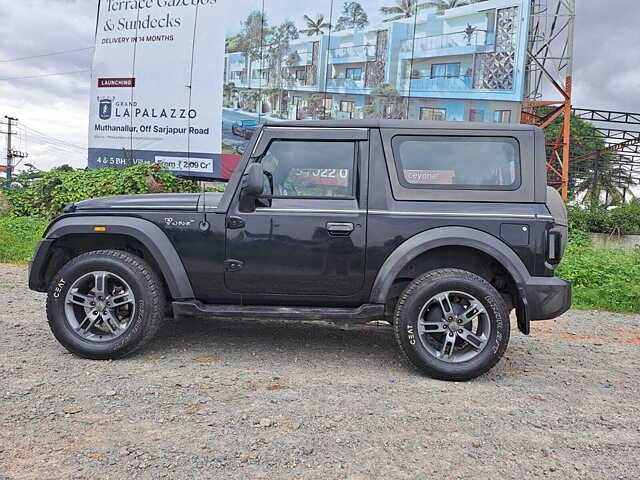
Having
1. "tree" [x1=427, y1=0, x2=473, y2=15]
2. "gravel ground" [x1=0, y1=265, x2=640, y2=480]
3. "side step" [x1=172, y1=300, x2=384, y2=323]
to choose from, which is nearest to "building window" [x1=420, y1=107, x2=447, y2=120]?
"tree" [x1=427, y1=0, x2=473, y2=15]

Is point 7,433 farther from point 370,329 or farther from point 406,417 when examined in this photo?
point 370,329

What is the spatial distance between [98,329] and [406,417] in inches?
101

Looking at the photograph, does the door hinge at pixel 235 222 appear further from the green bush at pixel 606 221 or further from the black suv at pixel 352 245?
the green bush at pixel 606 221

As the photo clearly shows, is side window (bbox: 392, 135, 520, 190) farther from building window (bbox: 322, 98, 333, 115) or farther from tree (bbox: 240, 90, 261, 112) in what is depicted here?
tree (bbox: 240, 90, 261, 112)

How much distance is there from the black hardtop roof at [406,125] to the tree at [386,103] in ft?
30.6

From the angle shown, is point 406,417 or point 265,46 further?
point 265,46

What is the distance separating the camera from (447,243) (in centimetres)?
376

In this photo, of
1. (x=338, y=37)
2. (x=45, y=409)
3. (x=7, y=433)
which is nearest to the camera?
(x=7, y=433)

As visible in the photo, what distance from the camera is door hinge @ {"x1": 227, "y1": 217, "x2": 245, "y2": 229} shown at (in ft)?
12.8

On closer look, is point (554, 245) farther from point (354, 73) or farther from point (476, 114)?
point (354, 73)

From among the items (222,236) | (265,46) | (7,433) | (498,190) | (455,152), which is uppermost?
(265,46)

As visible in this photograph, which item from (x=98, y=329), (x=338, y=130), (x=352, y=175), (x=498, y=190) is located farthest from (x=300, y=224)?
(x=98, y=329)

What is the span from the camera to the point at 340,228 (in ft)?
12.6

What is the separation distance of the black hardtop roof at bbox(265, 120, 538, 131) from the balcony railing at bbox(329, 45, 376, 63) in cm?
990
